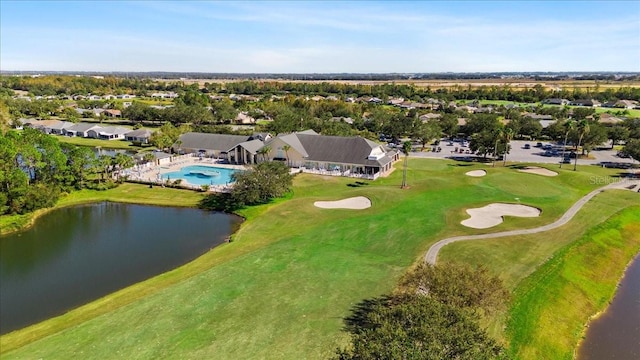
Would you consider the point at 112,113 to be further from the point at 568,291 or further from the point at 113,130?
the point at 568,291

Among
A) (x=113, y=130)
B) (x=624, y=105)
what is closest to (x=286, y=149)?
(x=113, y=130)

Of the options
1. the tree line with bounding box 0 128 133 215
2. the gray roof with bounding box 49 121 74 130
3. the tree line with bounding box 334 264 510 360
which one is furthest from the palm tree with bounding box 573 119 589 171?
the gray roof with bounding box 49 121 74 130

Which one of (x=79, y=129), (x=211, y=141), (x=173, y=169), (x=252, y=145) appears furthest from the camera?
(x=79, y=129)

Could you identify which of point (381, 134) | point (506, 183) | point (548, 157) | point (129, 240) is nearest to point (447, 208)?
point (506, 183)

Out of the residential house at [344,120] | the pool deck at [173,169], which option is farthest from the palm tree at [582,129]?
the pool deck at [173,169]

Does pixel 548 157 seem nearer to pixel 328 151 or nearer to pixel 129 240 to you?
pixel 328 151

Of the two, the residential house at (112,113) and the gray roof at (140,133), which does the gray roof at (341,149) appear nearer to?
the gray roof at (140,133)

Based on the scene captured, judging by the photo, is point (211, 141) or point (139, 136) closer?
point (211, 141)

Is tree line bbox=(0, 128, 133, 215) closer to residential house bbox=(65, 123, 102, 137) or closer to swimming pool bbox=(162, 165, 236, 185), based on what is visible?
swimming pool bbox=(162, 165, 236, 185)
